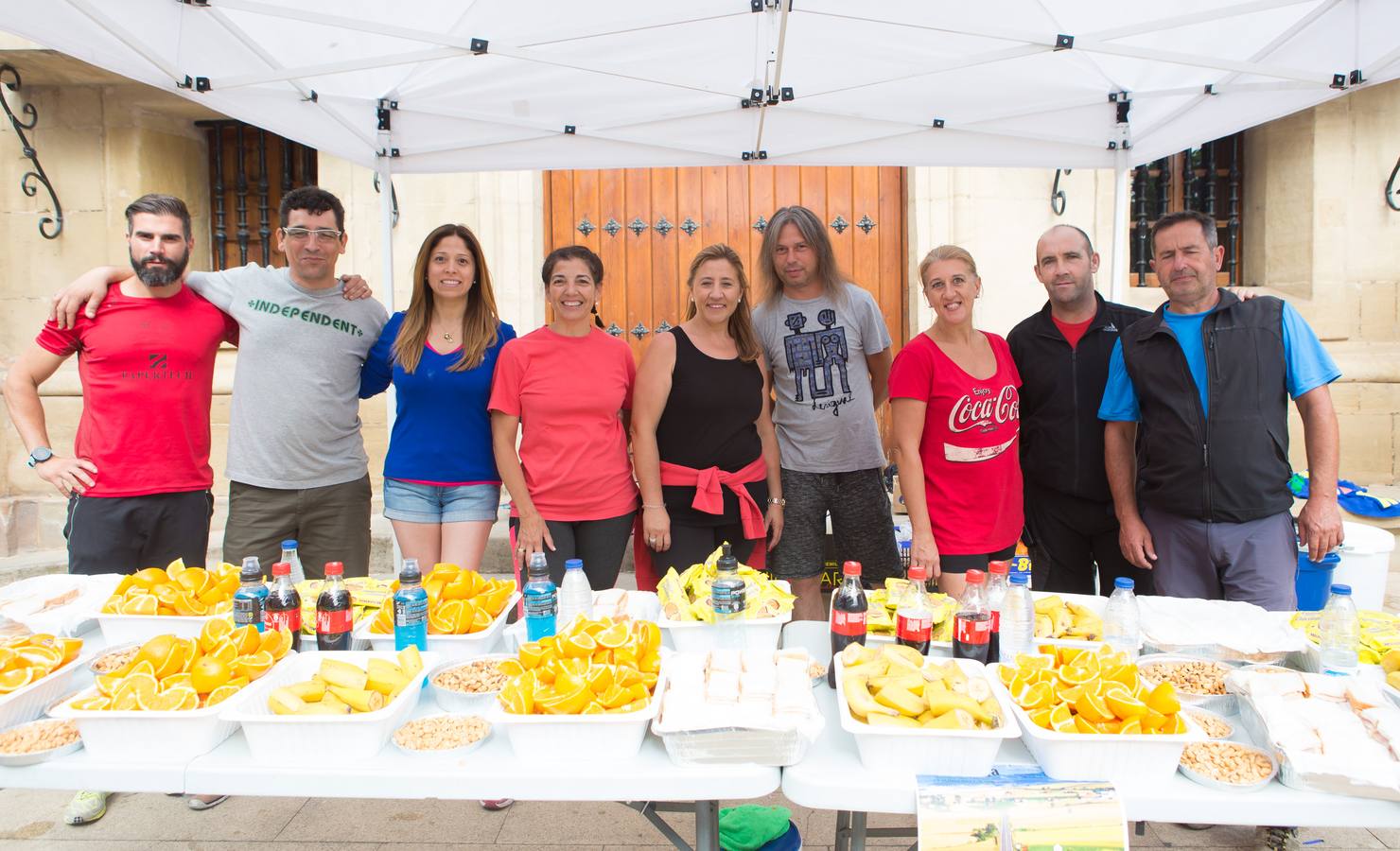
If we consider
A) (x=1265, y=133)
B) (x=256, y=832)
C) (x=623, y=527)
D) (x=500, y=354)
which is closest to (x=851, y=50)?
(x=500, y=354)

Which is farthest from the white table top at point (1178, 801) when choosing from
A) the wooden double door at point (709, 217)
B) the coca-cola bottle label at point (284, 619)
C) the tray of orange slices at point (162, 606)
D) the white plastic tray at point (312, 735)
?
the wooden double door at point (709, 217)

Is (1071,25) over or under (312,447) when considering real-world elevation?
over

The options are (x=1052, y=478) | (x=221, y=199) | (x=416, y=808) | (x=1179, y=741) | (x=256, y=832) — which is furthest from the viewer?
(x=221, y=199)

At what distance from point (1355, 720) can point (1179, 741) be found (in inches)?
15.3

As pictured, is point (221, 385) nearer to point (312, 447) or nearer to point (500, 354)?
point (312, 447)

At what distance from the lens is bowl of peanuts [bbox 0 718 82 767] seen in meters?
1.44

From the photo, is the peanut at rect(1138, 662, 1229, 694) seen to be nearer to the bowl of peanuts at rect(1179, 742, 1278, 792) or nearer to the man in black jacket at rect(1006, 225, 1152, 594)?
the bowl of peanuts at rect(1179, 742, 1278, 792)

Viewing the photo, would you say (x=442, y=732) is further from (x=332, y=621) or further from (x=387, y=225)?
(x=387, y=225)

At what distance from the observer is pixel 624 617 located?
73.9 inches

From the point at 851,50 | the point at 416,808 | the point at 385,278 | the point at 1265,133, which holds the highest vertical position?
the point at 1265,133

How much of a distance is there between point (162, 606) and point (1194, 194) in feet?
18.8

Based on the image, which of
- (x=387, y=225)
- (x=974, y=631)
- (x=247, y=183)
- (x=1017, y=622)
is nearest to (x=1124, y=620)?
(x=1017, y=622)

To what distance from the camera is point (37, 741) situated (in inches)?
58.3

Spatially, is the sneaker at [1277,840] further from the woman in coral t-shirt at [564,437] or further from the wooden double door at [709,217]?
the wooden double door at [709,217]
